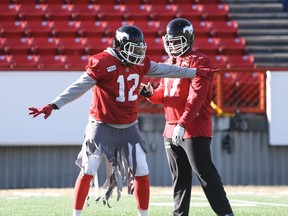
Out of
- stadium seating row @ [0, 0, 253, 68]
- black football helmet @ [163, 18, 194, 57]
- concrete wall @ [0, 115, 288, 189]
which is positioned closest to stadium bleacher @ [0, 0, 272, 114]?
stadium seating row @ [0, 0, 253, 68]

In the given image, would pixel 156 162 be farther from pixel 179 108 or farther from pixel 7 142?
pixel 179 108

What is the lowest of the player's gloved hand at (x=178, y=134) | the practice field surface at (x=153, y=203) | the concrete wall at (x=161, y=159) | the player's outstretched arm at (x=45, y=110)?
the practice field surface at (x=153, y=203)

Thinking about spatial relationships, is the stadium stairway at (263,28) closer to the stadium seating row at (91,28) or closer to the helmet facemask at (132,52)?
the stadium seating row at (91,28)

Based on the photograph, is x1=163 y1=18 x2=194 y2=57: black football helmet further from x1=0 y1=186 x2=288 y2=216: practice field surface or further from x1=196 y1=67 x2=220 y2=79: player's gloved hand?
x1=0 y1=186 x2=288 y2=216: practice field surface

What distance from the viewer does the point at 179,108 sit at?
731cm

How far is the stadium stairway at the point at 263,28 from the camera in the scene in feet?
56.5

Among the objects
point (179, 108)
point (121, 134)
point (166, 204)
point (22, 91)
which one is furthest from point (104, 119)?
point (22, 91)

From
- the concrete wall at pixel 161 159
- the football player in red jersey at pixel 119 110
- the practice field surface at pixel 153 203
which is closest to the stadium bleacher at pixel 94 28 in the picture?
the concrete wall at pixel 161 159

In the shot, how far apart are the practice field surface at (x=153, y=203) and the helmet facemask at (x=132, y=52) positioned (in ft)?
6.63

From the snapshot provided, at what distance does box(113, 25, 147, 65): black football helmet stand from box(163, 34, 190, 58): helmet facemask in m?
0.37

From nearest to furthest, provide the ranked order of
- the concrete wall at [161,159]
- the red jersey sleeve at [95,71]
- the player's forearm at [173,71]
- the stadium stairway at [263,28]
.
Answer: the red jersey sleeve at [95,71], the player's forearm at [173,71], the concrete wall at [161,159], the stadium stairway at [263,28]

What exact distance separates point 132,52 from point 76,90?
52cm

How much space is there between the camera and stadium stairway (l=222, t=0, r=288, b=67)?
56.5 feet

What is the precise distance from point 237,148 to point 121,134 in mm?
6828
